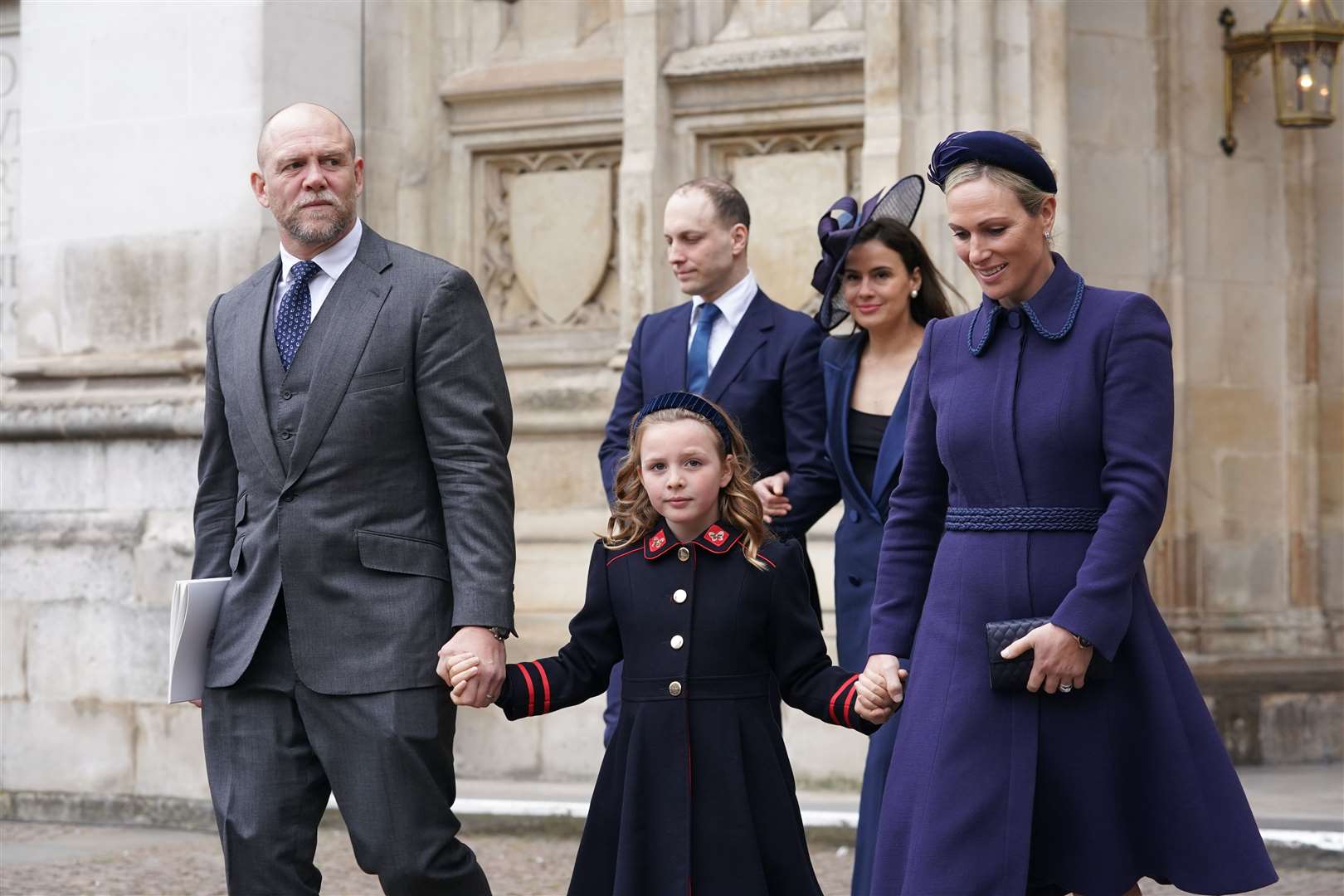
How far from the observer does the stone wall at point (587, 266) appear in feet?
28.3

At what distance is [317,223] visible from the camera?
4570 mm

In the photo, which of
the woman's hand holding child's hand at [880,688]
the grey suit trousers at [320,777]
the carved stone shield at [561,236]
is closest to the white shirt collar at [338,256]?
the grey suit trousers at [320,777]

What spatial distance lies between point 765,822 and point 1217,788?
941 millimetres

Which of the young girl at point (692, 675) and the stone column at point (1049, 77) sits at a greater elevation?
the stone column at point (1049, 77)

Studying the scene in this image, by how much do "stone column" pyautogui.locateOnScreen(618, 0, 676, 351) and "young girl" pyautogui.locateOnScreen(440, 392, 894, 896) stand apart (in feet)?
14.1

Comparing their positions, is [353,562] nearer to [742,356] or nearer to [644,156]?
[742,356]

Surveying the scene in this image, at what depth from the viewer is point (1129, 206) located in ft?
28.6

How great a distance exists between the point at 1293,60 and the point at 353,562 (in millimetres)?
5699

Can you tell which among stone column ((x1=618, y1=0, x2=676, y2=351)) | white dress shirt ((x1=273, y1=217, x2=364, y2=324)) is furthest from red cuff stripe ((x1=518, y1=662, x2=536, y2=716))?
stone column ((x1=618, y1=0, x2=676, y2=351))

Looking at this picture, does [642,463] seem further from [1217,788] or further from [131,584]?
[131,584]

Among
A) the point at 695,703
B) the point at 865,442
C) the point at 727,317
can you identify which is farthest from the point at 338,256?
the point at 865,442

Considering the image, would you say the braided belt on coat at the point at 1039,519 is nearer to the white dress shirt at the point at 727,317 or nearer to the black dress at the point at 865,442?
the black dress at the point at 865,442

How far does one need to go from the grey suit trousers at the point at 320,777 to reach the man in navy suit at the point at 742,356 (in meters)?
1.50

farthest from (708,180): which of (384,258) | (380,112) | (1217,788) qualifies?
(380,112)
